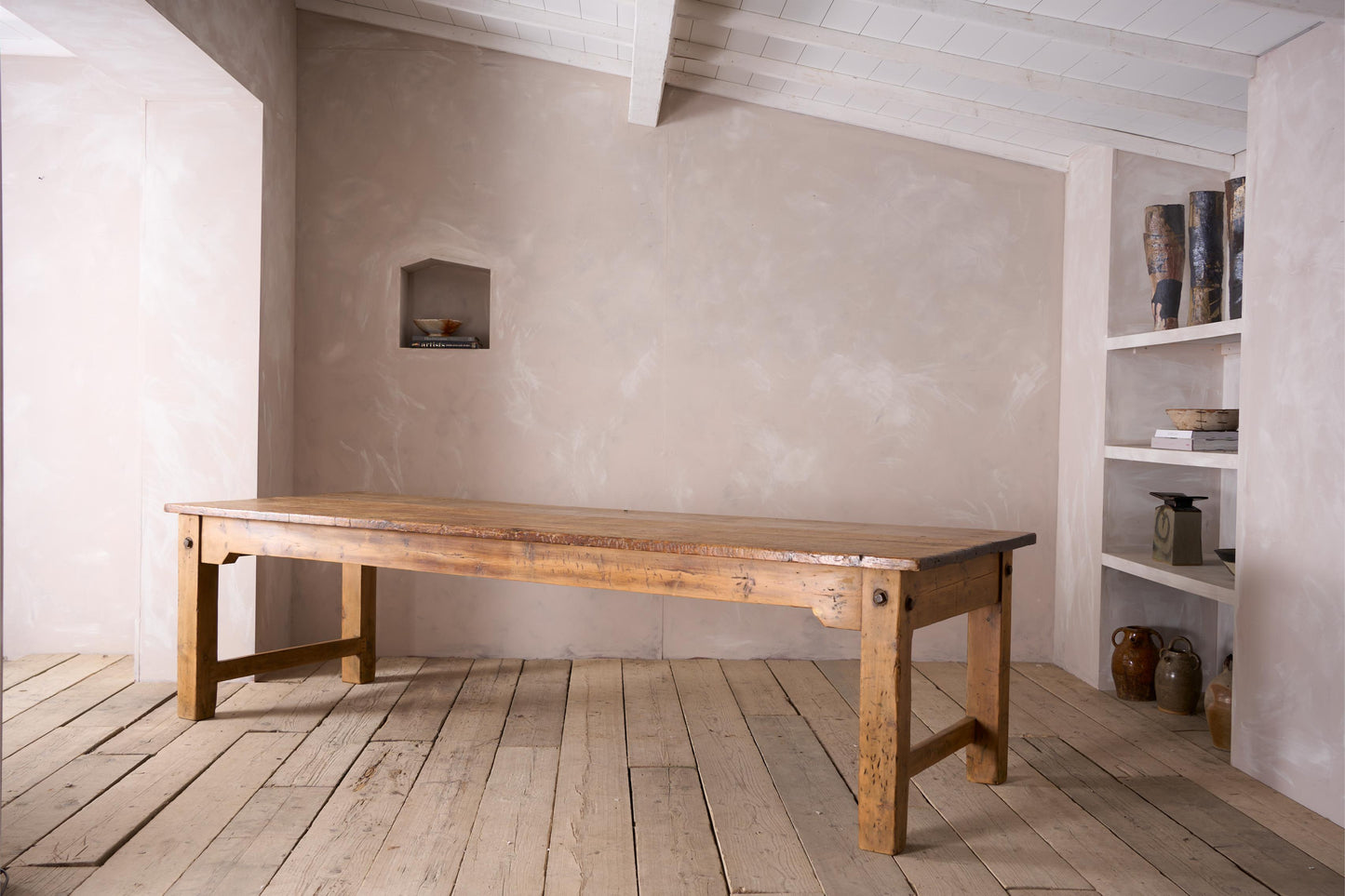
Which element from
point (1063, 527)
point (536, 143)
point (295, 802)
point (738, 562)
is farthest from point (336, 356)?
point (1063, 527)

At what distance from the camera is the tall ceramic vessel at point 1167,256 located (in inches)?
142

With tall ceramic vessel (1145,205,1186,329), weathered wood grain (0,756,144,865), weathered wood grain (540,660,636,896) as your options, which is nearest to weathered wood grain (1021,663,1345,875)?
tall ceramic vessel (1145,205,1186,329)

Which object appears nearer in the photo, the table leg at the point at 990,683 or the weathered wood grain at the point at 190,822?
the weathered wood grain at the point at 190,822

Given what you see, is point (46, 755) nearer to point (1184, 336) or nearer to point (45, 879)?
point (45, 879)

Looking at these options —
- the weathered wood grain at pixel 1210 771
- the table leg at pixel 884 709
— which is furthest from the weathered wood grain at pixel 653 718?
the weathered wood grain at pixel 1210 771

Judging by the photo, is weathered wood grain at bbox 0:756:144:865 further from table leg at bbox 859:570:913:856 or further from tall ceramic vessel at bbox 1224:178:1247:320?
tall ceramic vessel at bbox 1224:178:1247:320

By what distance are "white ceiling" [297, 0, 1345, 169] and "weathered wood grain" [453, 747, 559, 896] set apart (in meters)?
2.44

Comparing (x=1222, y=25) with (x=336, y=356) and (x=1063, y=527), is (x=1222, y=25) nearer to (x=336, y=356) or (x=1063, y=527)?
(x=1063, y=527)

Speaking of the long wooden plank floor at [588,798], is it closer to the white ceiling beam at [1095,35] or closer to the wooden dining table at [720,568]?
the wooden dining table at [720,568]

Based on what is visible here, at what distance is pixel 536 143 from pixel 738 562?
2.59 meters

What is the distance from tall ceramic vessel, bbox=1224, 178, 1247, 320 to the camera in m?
3.25

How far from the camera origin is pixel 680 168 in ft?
13.9

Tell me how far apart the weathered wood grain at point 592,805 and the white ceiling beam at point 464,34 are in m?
2.71

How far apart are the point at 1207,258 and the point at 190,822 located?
3760 millimetres
